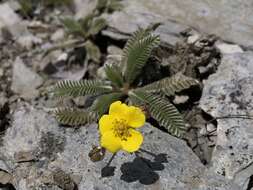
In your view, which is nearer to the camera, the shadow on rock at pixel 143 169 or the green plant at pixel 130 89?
the shadow on rock at pixel 143 169

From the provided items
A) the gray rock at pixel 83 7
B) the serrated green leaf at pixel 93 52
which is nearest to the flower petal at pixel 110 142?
the serrated green leaf at pixel 93 52

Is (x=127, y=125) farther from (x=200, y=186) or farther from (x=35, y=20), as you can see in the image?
(x=35, y=20)

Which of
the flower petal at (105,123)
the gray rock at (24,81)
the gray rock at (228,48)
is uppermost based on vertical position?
the flower petal at (105,123)

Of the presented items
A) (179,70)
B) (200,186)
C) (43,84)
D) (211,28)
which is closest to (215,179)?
(200,186)

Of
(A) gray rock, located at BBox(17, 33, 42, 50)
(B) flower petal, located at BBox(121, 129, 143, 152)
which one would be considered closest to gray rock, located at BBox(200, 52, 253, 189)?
(B) flower petal, located at BBox(121, 129, 143, 152)

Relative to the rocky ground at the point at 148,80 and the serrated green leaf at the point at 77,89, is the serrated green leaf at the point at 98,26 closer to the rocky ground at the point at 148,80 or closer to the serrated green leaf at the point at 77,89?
the rocky ground at the point at 148,80

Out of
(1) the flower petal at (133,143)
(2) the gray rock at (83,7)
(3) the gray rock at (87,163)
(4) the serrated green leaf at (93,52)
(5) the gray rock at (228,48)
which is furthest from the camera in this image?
(2) the gray rock at (83,7)

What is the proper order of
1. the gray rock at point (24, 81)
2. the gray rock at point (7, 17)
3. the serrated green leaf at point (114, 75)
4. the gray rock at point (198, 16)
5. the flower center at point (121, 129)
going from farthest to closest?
the gray rock at point (7, 17) < the gray rock at point (24, 81) < the gray rock at point (198, 16) < the serrated green leaf at point (114, 75) < the flower center at point (121, 129)
